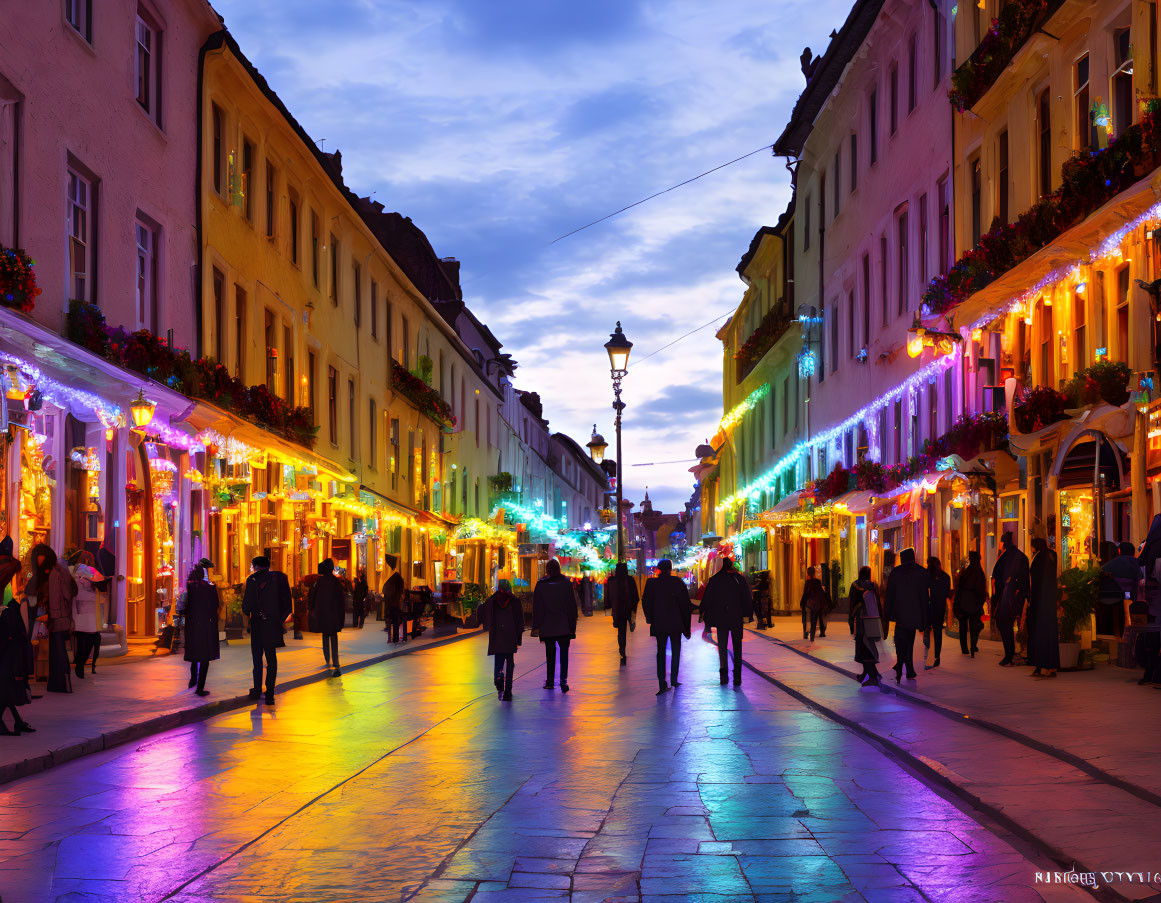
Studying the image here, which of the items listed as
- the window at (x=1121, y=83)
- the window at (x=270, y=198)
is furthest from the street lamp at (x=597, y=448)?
the window at (x=1121, y=83)

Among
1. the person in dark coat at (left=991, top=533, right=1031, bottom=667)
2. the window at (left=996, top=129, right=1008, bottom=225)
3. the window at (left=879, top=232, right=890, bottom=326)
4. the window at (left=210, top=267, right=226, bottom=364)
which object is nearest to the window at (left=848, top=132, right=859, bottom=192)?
the window at (left=879, top=232, right=890, bottom=326)

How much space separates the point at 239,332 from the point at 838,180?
1929cm

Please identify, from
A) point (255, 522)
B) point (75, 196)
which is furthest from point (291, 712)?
point (255, 522)

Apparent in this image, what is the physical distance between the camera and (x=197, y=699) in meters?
16.3

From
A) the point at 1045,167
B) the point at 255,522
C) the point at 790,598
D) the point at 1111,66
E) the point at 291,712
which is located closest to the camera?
the point at 291,712

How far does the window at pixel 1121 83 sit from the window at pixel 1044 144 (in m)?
2.97

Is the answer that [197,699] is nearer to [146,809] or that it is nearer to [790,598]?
[146,809]

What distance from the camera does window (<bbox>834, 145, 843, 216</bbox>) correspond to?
135 feet

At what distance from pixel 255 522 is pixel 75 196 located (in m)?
10.6

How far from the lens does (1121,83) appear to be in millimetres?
20844

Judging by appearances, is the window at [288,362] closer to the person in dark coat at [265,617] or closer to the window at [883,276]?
the window at [883,276]

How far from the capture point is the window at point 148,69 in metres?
24.5

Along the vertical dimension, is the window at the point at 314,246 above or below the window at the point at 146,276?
above

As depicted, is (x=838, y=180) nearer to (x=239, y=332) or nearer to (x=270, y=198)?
(x=270, y=198)
